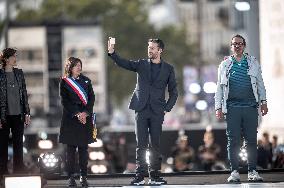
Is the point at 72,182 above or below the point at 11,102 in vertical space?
below

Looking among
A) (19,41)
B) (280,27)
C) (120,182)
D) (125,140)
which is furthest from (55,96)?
(120,182)

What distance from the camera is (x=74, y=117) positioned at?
17594 mm

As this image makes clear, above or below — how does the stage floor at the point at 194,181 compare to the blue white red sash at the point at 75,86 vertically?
below

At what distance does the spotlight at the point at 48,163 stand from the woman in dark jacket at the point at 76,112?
3.11ft

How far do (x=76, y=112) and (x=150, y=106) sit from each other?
103 centimetres

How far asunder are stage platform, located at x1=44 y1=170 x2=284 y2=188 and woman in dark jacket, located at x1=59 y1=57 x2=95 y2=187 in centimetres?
50

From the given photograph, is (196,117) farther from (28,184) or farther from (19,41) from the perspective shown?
(28,184)

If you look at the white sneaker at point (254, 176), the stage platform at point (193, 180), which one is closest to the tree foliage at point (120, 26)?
the stage platform at point (193, 180)

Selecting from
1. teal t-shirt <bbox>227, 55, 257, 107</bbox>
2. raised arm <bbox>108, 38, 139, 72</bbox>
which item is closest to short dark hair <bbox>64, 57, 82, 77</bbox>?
raised arm <bbox>108, 38, 139, 72</bbox>

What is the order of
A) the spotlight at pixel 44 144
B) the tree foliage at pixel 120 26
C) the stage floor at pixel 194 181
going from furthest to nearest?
the tree foliage at pixel 120 26
the spotlight at pixel 44 144
the stage floor at pixel 194 181

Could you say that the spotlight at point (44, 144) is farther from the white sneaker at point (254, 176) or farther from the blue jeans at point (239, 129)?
the white sneaker at point (254, 176)

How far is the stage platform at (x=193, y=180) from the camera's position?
17250 millimetres

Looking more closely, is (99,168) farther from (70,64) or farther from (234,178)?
(70,64)

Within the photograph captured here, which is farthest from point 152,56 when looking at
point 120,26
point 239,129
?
point 120,26
